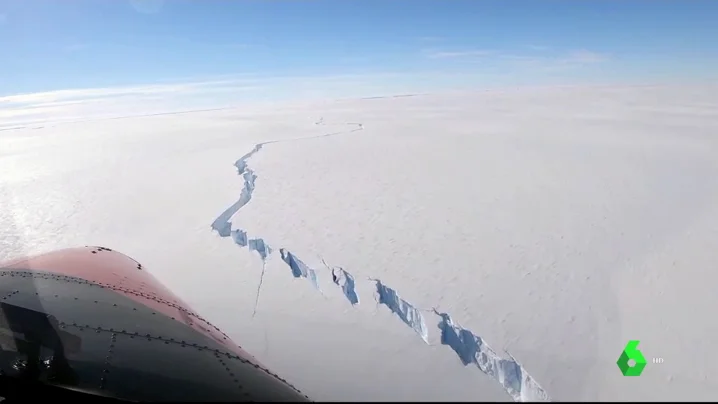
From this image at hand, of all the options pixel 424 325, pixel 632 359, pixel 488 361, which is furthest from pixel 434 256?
pixel 632 359

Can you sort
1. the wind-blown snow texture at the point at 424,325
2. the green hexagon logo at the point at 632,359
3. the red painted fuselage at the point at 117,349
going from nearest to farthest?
the green hexagon logo at the point at 632,359 → the red painted fuselage at the point at 117,349 → the wind-blown snow texture at the point at 424,325

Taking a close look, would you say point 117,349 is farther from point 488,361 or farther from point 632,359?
point 488,361

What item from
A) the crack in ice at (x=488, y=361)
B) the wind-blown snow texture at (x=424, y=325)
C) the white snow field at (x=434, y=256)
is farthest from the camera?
the white snow field at (x=434, y=256)

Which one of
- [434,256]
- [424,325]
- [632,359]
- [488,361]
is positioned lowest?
[488,361]

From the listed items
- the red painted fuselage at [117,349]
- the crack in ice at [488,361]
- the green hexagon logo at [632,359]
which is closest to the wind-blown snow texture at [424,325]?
the crack in ice at [488,361]

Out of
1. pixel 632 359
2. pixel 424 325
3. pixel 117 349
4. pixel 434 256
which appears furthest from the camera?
pixel 434 256

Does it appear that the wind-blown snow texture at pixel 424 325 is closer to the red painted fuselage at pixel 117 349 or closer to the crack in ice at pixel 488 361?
the crack in ice at pixel 488 361
